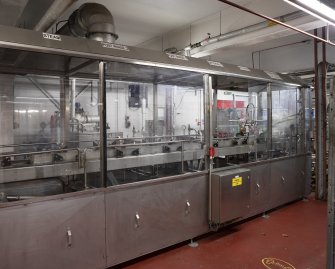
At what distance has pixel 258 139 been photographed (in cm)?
347

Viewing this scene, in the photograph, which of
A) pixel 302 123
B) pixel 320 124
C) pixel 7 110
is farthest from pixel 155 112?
pixel 320 124

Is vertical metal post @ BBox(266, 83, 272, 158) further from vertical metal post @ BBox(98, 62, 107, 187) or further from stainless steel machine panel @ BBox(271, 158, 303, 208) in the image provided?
vertical metal post @ BBox(98, 62, 107, 187)

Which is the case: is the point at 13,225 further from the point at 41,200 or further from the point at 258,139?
the point at 258,139

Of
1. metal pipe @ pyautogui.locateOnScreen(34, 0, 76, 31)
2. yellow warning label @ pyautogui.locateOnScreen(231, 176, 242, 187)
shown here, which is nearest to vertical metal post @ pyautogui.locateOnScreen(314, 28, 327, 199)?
yellow warning label @ pyautogui.locateOnScreen(231, 176, 242, 187)

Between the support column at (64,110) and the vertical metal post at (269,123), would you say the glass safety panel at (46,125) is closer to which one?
the support column at (64,110)

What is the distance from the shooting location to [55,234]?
1782mm

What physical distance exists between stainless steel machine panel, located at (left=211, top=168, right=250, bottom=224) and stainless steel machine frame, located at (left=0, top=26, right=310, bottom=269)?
0.09 m

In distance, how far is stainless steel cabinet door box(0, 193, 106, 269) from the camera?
1637 mm

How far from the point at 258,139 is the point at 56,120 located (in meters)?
2.40

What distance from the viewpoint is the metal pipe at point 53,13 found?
2059 millimetres

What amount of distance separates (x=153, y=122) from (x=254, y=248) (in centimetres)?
185

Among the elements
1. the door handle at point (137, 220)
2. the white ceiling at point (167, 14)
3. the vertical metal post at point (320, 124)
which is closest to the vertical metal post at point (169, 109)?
the white ceiling at point (167, 14)

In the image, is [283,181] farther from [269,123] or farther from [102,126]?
[102,126]

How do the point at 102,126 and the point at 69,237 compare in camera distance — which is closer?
the point at 69,237
